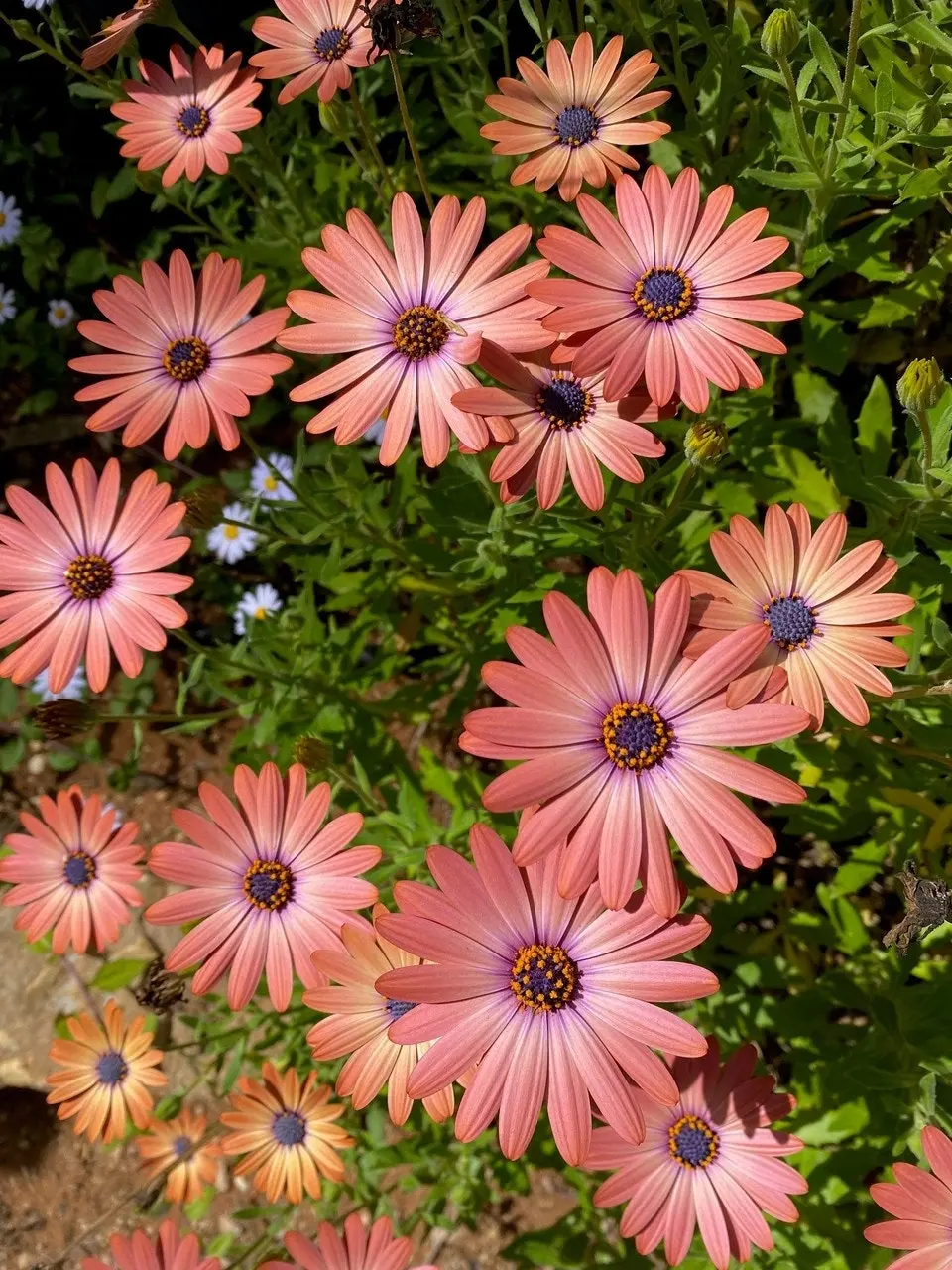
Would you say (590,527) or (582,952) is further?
(590,527)

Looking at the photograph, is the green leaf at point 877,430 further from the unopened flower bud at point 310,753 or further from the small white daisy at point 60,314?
the small white daisy at point 60,314

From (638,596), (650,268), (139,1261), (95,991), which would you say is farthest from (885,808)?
(95,991)

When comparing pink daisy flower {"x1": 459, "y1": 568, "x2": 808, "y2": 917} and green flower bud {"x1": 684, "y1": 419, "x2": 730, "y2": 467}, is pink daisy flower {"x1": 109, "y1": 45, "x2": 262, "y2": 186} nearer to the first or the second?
green flower bud {"x1": 684, "y1": 419, "x2": 730, "y2": 467}

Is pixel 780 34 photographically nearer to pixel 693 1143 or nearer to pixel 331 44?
pixel 331 44

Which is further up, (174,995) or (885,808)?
(885,808)

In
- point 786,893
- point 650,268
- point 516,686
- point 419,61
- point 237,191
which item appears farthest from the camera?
point 237,191

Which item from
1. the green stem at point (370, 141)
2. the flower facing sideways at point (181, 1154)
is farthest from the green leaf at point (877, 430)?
the flower facing sideways at point (181, 1154)

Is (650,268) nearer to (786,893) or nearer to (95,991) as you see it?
(786,893)
